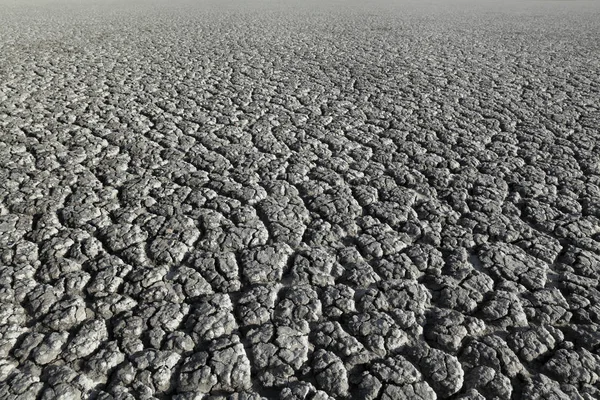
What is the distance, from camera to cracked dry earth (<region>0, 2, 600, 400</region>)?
1.42 meters

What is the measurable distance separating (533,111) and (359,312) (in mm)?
2930

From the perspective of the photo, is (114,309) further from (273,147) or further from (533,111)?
(533,111)

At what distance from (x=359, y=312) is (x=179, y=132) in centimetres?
207

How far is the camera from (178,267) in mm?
1855

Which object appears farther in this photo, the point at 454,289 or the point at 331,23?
the point at 331,23

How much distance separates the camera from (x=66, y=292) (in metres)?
1.69

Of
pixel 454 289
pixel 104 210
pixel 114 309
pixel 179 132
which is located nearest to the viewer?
pixel 114 309

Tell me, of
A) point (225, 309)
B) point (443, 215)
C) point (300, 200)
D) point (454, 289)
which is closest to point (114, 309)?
point (225, 309)

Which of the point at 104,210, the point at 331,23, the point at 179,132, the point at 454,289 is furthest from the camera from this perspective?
the point at 331,23

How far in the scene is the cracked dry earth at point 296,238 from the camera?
142 cm

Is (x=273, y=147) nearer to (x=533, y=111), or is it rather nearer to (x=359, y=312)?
(x=359, y=312)

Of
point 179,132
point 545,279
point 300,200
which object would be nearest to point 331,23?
point 179,132

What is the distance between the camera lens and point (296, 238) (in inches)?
81.5

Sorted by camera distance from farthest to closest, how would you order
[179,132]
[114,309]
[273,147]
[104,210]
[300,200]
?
1. [179,132]
2. [273,147]
3. [300,200]
4. [104,210]
5. [114,309]
